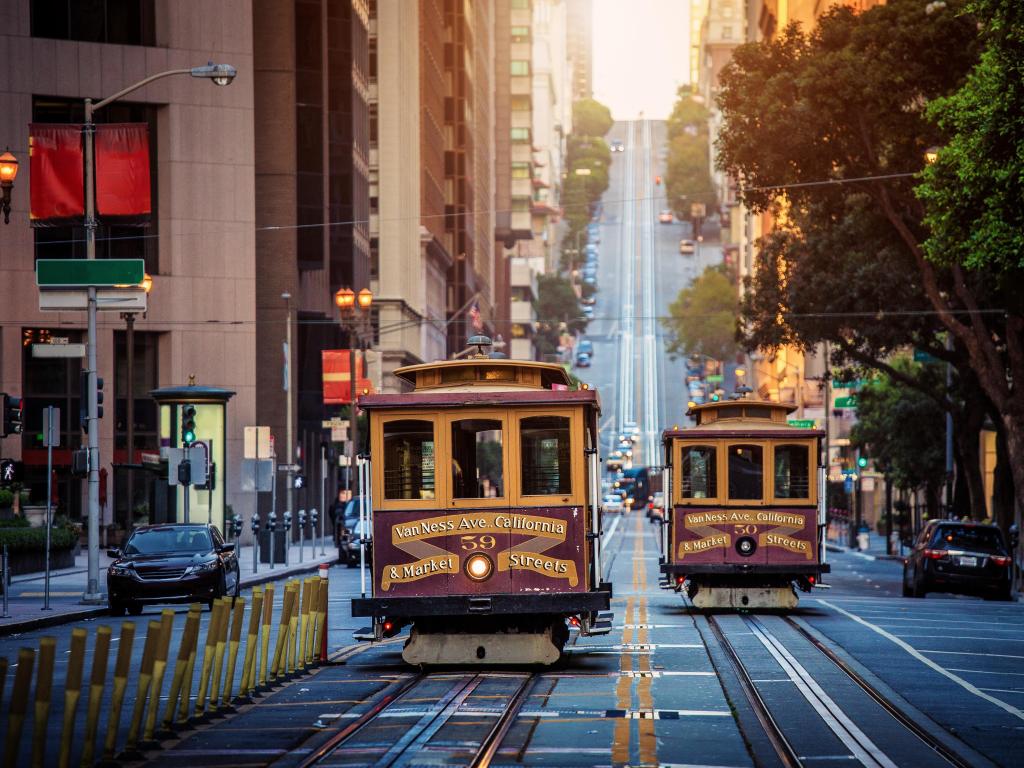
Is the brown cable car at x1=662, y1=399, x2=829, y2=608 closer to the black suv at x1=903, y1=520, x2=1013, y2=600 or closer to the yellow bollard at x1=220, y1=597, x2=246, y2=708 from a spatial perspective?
the black suv at x1=903, y1=520, x2=1013, y2=600

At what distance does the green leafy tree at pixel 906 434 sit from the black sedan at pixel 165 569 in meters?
35.4

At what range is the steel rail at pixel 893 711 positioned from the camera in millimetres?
13953

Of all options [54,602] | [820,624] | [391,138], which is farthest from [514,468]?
[391,138]

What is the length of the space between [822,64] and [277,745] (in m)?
31.1

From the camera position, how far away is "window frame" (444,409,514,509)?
20.0 m

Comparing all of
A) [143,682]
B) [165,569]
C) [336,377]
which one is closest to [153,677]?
[143,682]

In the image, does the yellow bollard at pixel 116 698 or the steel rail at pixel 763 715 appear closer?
the yellow bollard at pixel 116 698

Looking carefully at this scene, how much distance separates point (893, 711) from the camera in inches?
662

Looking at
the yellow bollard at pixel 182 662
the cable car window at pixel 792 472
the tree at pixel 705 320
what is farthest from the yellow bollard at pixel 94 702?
the tree at pixel 705 320

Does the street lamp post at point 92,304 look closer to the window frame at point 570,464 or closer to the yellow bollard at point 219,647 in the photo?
the window frame at point 570,464

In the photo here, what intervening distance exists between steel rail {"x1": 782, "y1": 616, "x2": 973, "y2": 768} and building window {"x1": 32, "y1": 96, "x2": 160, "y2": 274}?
1817 inches

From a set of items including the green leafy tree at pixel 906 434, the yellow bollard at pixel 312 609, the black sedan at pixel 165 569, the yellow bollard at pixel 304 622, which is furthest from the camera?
the green leafy tree at pixel 906 434

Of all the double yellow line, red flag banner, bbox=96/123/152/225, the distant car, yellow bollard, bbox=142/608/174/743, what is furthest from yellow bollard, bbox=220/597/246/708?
the distant car

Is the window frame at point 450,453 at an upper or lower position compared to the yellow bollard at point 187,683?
upper
